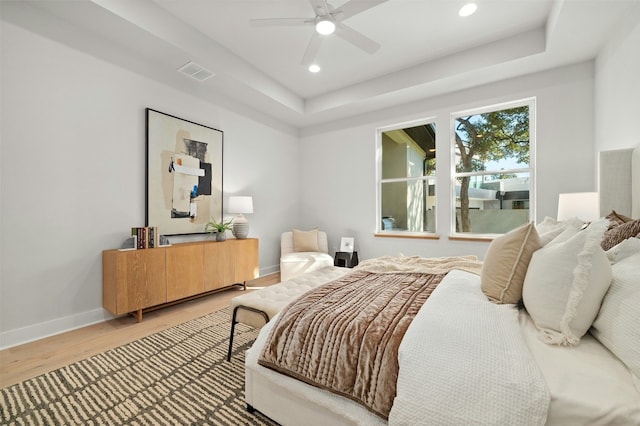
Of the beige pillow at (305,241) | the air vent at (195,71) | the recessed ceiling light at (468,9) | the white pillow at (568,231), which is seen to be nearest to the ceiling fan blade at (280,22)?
the air vent at (195,71)

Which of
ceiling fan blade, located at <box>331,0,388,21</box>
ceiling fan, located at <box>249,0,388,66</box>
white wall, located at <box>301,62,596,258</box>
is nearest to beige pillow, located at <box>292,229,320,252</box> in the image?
white wall, located at <box>301,62,596,258</box>

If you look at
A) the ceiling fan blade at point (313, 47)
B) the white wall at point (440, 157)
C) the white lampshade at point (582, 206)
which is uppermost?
the ceiling fan blade at point (313, 47)

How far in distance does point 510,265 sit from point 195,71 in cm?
363

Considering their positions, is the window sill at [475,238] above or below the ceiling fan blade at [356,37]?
below

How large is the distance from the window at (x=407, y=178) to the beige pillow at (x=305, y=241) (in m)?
1.12

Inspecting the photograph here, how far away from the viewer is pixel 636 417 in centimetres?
71

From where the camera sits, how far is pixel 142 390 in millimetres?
1656

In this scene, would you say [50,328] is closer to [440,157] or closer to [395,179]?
[395,179]

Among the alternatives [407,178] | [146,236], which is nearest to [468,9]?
[407,178]

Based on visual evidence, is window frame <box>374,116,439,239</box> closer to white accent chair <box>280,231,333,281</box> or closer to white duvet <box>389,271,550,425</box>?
white accent chair <box>280,231,333,281</box>

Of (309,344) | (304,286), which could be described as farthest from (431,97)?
(309,344)

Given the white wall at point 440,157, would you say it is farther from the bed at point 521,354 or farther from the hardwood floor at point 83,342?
the hardwood floor at point 83,342

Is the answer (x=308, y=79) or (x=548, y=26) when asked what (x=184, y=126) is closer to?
(x=308, y=79)

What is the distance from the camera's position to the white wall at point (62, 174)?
7.29 ft
